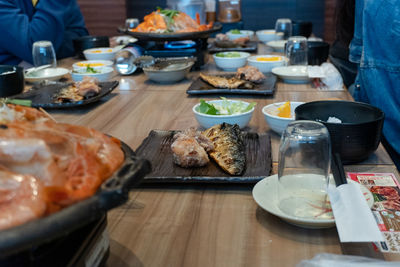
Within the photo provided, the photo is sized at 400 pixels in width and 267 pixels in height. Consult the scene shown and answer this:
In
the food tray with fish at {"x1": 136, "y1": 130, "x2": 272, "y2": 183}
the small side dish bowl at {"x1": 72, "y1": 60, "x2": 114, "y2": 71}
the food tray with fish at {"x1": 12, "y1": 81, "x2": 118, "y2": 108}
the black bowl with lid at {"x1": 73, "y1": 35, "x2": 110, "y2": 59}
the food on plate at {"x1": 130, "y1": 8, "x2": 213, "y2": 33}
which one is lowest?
the food tray with fish at {"x1": 136, "y1": 130, "x2": 272, "y2": 183}

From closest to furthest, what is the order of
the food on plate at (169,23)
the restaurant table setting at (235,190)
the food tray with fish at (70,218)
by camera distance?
1. the food tray with fish at (70,218)
2. the restaurant table setting at (235,190)
3. the food on plate at (169,23)

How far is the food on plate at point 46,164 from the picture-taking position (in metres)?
0.59

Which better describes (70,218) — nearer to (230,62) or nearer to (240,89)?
(240,89)

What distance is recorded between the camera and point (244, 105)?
1.72 m

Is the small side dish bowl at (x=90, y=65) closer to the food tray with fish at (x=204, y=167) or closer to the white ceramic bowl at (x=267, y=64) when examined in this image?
the white ceramic bowl at (x=267, y=64)

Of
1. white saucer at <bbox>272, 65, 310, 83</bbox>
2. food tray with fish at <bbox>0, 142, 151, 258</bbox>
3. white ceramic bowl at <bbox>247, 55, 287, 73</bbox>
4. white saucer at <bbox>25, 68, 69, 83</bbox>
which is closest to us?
food tray with fish at <bbox>0, 142, 151, 258</bbox>

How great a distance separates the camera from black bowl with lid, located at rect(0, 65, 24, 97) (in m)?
2.10

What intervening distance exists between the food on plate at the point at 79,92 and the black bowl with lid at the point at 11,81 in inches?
10.0

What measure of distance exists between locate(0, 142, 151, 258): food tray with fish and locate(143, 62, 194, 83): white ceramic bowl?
1.82 meters

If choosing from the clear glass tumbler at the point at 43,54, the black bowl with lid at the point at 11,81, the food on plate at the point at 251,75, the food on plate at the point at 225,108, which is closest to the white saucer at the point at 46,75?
the clear glass tumbler at the point at 43,54

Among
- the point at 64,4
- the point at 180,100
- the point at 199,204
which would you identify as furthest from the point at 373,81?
the point at 64,4

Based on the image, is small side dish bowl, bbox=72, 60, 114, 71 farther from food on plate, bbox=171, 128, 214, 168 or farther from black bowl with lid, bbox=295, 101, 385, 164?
black bowl with lid, bbox=295, 101, 385, 164

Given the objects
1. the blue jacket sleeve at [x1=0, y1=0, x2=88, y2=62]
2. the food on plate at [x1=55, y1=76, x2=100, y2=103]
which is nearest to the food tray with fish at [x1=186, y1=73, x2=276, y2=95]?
the food on plate at [x1=55, y1=76, x2=100, y2=103]

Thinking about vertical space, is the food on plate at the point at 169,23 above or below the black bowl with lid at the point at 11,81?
above
